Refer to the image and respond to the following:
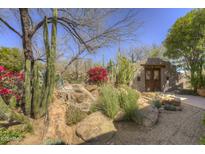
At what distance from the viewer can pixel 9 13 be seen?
3961mm

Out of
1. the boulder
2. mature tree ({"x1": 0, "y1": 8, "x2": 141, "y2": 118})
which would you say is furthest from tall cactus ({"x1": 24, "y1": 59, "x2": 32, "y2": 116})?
the boulder

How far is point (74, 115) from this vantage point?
3.27 metres

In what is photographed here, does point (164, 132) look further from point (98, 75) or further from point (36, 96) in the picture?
point (98, 75)

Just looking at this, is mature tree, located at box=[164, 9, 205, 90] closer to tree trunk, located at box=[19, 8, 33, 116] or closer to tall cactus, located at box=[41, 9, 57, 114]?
tall cactus, located at box=[41, 9, 57, 114]

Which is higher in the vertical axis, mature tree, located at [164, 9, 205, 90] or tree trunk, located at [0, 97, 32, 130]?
mature tree, located at [164, 9, 205, 90]

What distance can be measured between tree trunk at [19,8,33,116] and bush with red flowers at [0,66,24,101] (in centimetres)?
51

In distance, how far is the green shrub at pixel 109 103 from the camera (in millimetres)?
3226

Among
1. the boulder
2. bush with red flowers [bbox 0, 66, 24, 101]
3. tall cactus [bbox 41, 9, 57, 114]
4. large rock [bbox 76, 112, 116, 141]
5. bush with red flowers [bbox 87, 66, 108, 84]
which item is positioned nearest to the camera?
large rock [bbox 76, 112, 116, 141]

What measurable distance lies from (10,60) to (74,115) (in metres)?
3.16

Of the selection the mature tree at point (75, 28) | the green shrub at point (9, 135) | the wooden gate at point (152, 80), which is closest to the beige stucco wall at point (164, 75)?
the wooden gate at point (152, 80)

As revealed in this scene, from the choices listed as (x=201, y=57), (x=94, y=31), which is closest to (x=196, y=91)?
(x=201, y=57)

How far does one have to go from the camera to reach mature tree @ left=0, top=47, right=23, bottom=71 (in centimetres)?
483

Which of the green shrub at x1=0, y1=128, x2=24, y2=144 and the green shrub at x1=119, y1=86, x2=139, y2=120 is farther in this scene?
the green shrub at x1=119, y1=86, x2=139, y2=120

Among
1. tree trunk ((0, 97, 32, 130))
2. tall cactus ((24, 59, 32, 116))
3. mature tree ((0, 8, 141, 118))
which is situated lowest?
tree trunk ((0, 97, 32, 130))
